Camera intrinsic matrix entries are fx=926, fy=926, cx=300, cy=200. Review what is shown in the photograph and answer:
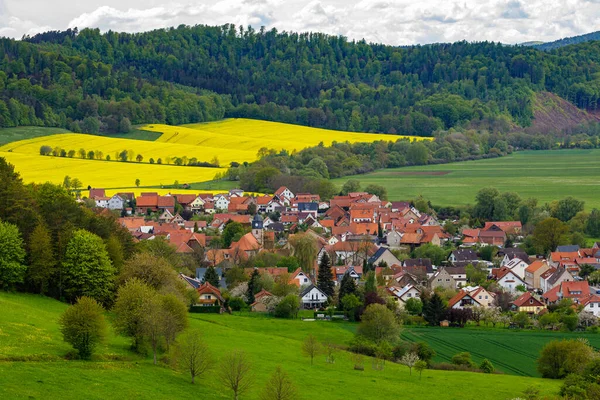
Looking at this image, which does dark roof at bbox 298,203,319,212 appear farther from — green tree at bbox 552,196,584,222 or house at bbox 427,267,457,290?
house at bbox 427,267,457,290

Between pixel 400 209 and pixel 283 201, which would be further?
pixel 283 201

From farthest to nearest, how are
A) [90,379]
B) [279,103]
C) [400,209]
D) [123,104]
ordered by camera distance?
[279,103], [123,104], [400,209], [90,379]

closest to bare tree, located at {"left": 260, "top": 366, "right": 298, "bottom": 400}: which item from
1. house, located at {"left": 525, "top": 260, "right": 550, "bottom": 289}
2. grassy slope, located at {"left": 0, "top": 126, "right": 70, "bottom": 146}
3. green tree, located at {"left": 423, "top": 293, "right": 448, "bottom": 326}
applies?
green tree, located at {"left": 423, "top": 293, "right": 448, "bottom": 326}

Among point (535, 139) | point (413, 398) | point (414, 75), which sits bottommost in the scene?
point (413, 398)

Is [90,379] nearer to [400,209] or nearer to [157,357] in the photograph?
[157,357]

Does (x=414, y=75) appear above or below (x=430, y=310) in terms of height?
above

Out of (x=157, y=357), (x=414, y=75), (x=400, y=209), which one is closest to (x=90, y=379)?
(x=157, y=357)

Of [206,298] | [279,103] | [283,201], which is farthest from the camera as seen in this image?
[279,103]
